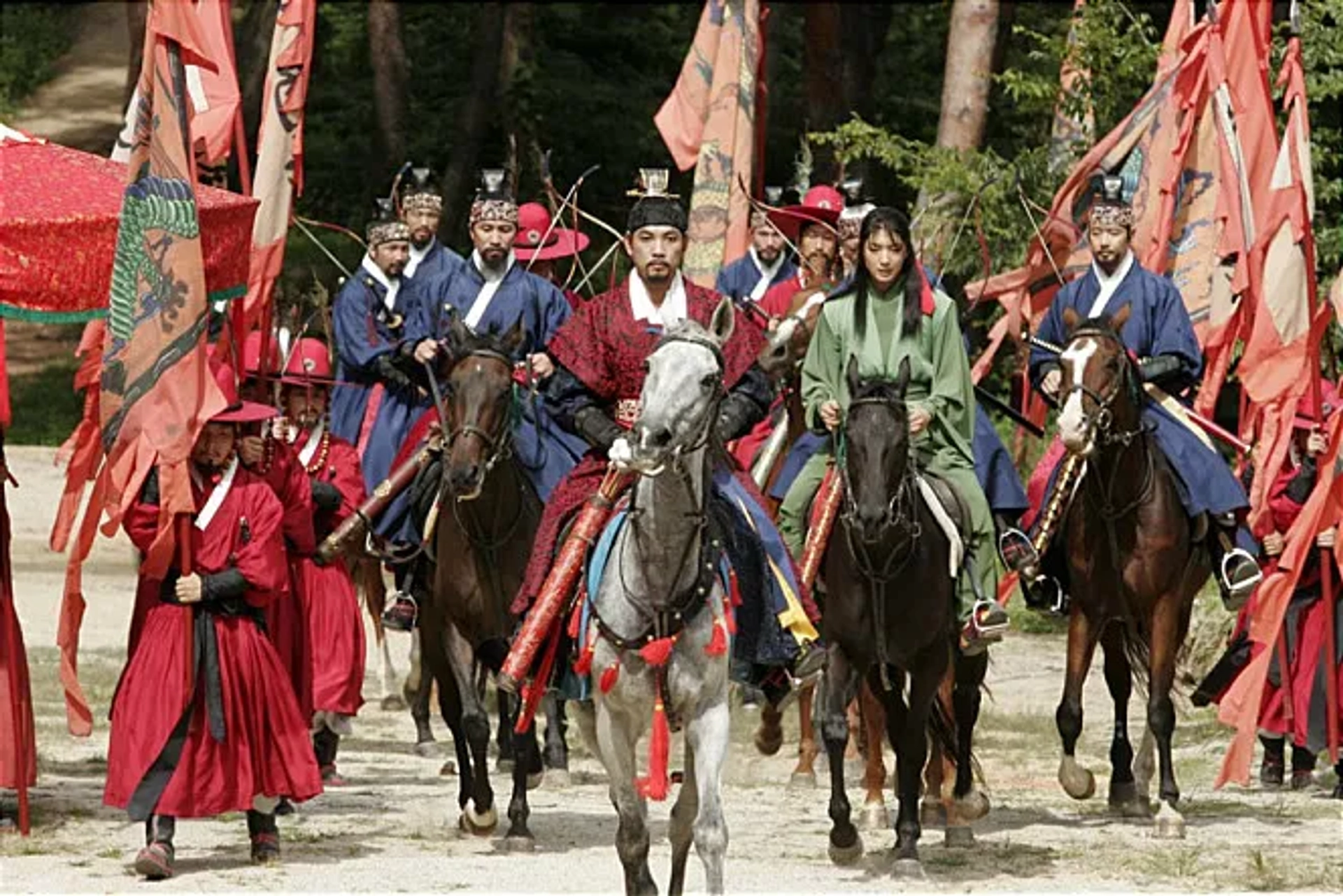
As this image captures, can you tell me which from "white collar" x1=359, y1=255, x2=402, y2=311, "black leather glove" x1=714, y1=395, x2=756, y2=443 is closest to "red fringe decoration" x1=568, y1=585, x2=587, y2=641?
"black leather glove" x1=714, y1=395, x2=756, y2=443

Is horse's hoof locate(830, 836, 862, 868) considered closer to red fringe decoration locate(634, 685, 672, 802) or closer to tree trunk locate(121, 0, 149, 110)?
red fringe decoration locate(634, 685, 672, 802)

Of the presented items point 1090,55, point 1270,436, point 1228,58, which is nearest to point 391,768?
point 1270,436

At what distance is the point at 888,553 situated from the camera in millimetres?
11273

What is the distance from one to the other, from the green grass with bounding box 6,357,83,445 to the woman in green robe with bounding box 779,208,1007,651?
19382 mm

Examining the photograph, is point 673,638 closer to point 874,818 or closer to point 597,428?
point 597,428

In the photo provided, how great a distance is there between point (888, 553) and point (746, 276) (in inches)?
207

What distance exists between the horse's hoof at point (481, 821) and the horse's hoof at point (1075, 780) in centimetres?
265

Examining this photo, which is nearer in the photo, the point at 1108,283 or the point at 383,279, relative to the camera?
the point at 1108,283

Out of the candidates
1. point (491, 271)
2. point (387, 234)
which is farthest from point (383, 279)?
point (491, 271)

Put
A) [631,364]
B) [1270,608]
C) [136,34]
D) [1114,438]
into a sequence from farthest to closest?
1. [136,34]
2. [1114,438]
3. [1270,608]
4. [631,364]

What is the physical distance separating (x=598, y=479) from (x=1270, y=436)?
403cm

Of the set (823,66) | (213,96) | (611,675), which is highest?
(823,66)

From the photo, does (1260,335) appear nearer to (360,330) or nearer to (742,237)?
(360,330)

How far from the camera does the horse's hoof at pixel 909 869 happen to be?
→ 10.9 meters
